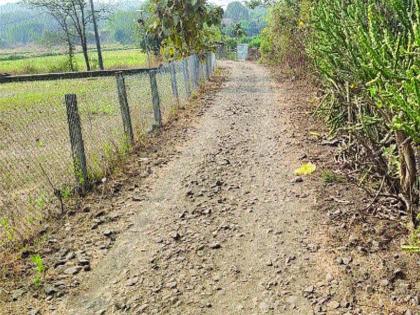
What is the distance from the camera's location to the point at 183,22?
718 inches

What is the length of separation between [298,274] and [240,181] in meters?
2.49

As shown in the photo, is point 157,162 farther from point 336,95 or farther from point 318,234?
point 318,234

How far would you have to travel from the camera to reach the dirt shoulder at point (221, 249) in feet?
12.5

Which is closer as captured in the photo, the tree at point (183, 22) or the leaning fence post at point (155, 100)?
the leaning fence post at point (155, 100)

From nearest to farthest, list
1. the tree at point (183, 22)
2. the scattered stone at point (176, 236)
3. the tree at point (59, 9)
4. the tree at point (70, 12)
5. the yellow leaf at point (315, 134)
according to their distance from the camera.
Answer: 1. the scattered stone at point (176, 236)
2. the yellow leaf at point (315, 134)
3. the tree at point (183, 22)
4. the tree at point (70, 12)
5. the tree at point (59, 9)

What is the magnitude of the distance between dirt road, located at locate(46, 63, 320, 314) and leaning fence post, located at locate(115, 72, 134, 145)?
1.20 metres

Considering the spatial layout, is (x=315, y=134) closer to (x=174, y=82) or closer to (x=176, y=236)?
(x=176, y=236)

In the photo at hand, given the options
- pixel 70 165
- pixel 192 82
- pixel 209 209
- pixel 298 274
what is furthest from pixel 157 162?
pixel 192 82

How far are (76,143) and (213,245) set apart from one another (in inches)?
100

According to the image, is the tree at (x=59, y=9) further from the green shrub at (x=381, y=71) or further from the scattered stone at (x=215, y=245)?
the scattered stone at (x=215, y=245)

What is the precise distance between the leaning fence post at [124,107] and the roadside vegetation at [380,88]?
10.9ft

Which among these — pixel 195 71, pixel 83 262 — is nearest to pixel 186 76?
pixel 195 71

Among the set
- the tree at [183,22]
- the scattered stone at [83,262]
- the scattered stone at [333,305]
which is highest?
the tree at [183,22]

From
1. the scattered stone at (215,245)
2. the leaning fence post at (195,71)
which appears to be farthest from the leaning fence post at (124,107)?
the leaning fence post at (195,71)
